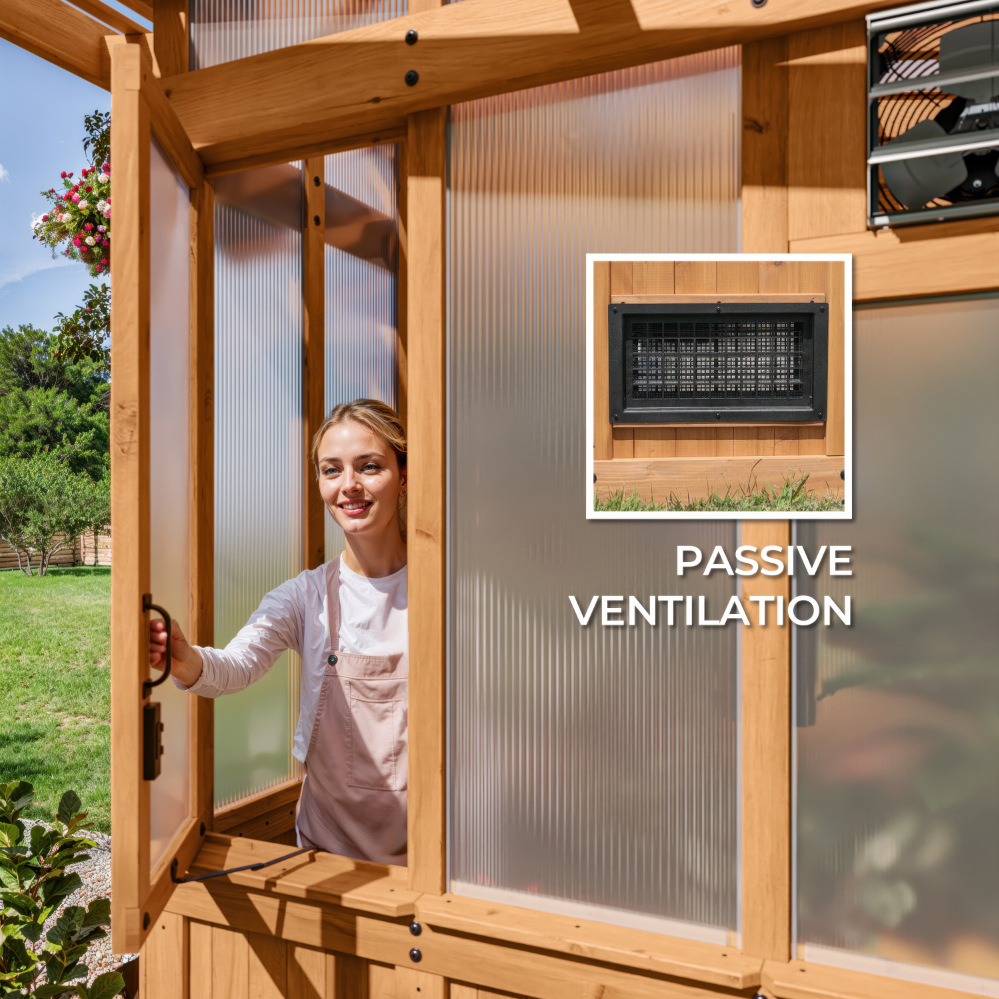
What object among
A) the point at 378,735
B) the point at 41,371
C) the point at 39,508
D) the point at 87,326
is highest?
the point at 41,371

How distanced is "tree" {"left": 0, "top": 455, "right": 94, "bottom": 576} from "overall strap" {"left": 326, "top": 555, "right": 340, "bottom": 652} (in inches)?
382

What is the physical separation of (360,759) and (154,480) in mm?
971

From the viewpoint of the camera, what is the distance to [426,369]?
192 centimetres

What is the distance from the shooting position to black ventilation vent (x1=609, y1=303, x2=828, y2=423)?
1635 millimetres

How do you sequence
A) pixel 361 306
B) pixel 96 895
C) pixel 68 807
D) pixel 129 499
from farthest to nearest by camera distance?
1. pixel 96 895
2. pixel 361 306
3. pixel 68 807
4. pixel 129 499

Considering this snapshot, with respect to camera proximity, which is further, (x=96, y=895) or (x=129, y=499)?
(x=96, y=895)

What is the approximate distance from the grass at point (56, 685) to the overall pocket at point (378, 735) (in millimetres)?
6133

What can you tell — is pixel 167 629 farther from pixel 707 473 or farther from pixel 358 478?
pixel 707 473

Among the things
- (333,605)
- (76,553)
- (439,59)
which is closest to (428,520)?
(333,605)

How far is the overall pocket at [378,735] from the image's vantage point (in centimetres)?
228

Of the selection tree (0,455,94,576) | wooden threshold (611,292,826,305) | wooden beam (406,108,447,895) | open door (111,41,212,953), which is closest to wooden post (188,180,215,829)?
open door (111,41,212,953)

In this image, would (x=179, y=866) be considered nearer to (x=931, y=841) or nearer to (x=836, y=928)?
(x=836, y=928)

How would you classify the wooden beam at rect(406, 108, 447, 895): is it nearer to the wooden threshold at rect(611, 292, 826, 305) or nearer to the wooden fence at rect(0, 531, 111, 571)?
the wooden threshold at rect(611, 292, 826, 305)

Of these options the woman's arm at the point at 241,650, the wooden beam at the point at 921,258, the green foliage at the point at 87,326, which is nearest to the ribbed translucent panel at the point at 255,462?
the woman's arm at the point at 241,650
